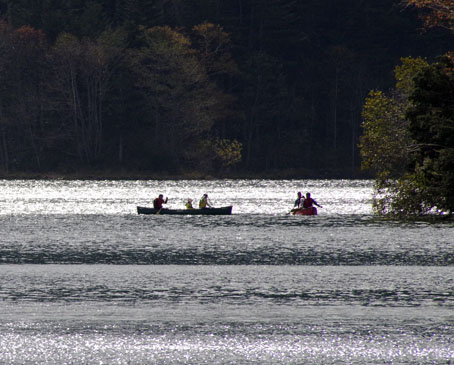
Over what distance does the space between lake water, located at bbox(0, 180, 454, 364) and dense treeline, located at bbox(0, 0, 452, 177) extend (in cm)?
6795

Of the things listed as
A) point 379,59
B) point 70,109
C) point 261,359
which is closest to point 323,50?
point 379,59

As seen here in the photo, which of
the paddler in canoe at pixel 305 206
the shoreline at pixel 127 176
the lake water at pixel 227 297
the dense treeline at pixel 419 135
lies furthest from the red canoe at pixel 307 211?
the shoreline at pixel 127 176

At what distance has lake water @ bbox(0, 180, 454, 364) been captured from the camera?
47.4 ft

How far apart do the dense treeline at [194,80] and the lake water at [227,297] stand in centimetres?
6795

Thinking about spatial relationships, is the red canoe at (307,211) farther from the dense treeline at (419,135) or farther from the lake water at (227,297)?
the lake water at (227,297)

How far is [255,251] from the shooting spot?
34.2m

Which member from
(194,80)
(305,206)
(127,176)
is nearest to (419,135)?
(305,206)

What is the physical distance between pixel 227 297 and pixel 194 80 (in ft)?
293

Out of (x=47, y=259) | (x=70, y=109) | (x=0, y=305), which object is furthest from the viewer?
(x=70, y=109)

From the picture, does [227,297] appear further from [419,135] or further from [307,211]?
[307,211]

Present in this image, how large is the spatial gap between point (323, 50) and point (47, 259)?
9885 centimetres

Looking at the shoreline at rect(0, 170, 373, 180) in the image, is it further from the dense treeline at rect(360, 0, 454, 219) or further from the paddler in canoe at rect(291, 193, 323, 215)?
the dense treeline at rect(360, 0, 454, 219)

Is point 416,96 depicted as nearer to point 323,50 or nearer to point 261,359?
point 261,359

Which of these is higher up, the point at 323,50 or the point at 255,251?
the point at 323,50
